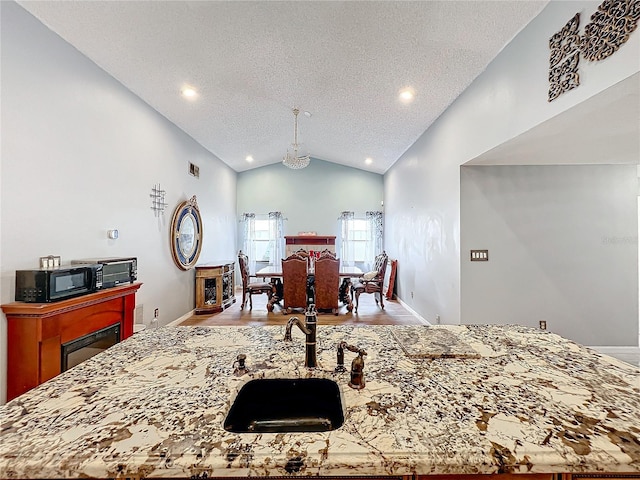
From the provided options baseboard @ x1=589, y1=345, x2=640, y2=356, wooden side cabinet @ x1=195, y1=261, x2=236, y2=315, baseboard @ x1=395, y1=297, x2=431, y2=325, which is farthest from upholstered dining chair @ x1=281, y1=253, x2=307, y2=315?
baseboard @ x1=589, y1=345, x2=640, y2=356

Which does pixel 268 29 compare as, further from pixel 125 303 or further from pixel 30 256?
pixel 125 303

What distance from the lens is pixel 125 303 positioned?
2.89 metres

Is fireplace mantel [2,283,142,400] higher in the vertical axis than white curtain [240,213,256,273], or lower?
lower

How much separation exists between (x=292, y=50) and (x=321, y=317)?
378 centimetres

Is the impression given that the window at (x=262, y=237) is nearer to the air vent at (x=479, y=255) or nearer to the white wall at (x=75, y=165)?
the white wall at (x=75, y=165)

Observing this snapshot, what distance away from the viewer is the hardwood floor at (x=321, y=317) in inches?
182

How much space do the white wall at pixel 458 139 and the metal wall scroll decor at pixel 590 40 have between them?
0.05m

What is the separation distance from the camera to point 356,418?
0.82 meters

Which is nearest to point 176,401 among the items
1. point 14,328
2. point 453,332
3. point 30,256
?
point 453,332

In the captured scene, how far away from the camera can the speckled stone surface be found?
0.67 m

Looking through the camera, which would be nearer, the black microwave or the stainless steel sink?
the stainless steel sink

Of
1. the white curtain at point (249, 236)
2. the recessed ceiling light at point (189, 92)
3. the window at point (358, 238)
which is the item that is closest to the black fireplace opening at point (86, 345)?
the recessed ceiling light at point (189, 92)

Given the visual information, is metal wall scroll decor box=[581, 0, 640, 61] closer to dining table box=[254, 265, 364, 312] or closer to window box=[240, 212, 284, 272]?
dining table box=[254, 265, 364, 312]

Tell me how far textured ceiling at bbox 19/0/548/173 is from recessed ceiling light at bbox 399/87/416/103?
0.08 meters
